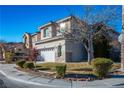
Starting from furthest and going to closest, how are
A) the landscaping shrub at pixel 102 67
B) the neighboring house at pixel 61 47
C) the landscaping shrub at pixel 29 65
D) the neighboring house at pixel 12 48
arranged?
the neighboring house at pixel 61 47, the neighboring house at pixel 12 48, the landscaping shrub at pixel 29 65, the landscaping shrub at pixel 102 67

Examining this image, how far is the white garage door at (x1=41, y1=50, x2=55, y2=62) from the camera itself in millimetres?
22498

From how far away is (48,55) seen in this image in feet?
79.3

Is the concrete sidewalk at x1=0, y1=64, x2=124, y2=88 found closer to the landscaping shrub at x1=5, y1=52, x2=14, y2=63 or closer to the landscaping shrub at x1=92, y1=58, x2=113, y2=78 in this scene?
the landscaping shrub at x1=92, y1=58, x2=113, y2=78

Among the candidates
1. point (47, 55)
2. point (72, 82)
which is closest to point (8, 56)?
point (47, 55)

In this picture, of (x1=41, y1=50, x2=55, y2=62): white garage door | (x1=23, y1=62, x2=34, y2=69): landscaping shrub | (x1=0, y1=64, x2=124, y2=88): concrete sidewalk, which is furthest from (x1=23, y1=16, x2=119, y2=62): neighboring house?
(x1=0, y1=64, x2=124, y2=88): concrete sidewalk

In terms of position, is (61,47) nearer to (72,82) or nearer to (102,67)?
(102,67)

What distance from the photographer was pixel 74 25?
23641 mm

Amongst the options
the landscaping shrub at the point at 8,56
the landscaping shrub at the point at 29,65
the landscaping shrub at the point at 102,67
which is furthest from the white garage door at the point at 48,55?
the landscaping shrub at the point at 102,67

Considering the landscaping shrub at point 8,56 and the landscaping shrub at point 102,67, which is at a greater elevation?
the landscaping shrub at point 8,56

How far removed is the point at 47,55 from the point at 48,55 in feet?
2.41

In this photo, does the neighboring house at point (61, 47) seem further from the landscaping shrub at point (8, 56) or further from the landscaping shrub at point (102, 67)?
the landscaping shrub at point (102, 67)

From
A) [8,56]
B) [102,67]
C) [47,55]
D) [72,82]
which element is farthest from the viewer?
[47,55]

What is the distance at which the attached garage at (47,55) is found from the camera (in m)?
22.5
